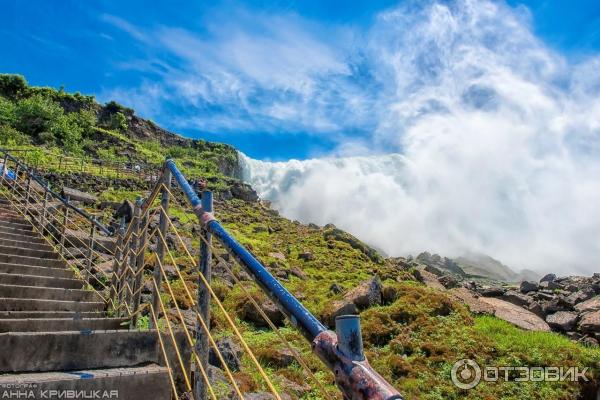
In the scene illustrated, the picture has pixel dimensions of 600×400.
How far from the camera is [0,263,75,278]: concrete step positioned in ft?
19.7

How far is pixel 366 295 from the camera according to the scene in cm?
1209

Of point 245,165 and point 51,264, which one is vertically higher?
point 245,165

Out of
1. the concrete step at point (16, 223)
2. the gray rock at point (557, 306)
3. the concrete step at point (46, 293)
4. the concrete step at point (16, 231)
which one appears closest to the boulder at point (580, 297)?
the gray rock at point (557, 306)

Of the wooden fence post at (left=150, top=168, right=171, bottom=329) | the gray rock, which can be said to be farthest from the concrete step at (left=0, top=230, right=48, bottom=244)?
the gray rock

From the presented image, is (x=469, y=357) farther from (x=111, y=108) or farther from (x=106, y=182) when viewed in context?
(x=111, y=108)

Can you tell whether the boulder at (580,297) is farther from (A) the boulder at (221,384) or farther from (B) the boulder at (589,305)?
(A) the boulder at (221,384)

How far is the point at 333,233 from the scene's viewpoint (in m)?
30.0

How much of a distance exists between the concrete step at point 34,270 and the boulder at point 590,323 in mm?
12912

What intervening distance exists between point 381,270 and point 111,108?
157 ft

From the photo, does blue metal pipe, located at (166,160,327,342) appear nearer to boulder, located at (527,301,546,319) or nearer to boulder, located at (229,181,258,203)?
boulder, located at (527,301,546,319)

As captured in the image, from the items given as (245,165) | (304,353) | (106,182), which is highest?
(245,165)

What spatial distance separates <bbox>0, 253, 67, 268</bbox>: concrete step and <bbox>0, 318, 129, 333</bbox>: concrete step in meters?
3.19

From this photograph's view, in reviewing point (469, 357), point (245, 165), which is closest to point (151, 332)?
point (469, 357)

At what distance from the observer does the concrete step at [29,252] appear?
7.05m
